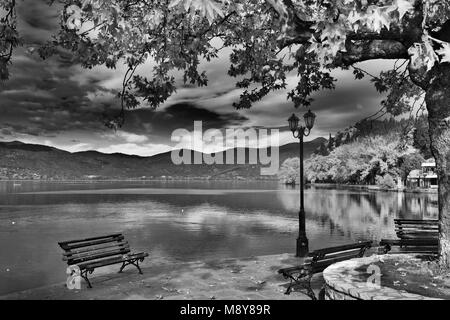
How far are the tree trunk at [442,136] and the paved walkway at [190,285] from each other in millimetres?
3213

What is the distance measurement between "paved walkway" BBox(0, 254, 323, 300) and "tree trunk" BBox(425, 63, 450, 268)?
321cm

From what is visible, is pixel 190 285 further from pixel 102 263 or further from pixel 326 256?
pixel 326 256

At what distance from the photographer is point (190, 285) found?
10.7 meters

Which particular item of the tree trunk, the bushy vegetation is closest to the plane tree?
the tree trunk

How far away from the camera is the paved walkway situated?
980 centimetres

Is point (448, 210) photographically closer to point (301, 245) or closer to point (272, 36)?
point (272, 36)

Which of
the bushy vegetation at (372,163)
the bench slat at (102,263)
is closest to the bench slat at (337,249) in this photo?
the bench slat at (102,263)

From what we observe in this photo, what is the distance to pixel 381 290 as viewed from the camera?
786 cm

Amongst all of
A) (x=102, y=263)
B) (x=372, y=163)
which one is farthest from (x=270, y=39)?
(x=372, y=163)

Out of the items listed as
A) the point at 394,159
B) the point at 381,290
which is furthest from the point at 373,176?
the point at 381,290

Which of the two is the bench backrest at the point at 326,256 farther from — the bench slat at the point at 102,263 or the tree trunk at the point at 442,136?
the bench slat at the point at 102,263

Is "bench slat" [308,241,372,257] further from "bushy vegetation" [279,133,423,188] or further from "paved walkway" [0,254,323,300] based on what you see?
"bushy vegetation" [279,133,423,188]

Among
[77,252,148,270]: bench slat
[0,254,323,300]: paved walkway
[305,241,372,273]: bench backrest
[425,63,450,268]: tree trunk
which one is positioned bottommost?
[0,254,323,300]: paved walkway
